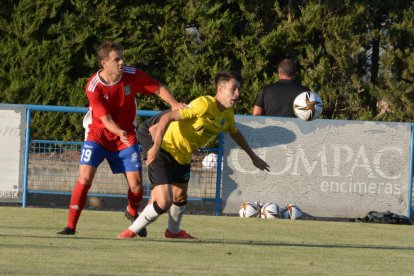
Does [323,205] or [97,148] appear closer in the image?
[97,148]

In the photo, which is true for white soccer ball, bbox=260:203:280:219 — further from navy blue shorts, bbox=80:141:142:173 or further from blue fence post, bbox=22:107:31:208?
navy blue shorts, bbox=80:141:142:173

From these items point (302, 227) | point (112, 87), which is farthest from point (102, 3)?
point (112, 87)

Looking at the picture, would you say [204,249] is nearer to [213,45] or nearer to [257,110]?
[257,110]

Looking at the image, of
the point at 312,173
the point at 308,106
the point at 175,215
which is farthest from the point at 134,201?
the point at 312,173

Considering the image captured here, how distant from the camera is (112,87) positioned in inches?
434

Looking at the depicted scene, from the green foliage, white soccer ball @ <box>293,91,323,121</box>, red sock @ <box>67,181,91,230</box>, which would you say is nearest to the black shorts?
red sock @ <box>67,181,91,230</box>

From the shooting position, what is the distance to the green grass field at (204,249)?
28.3 ft

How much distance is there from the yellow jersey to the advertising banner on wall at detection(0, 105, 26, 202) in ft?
16.8

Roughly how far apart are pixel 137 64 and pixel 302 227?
6249 mm

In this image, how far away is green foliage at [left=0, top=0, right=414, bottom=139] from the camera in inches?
743

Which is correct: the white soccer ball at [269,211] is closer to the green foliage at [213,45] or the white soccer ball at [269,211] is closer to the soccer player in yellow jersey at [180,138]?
the green foliage at [213,45]

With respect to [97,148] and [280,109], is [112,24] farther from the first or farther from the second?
[97,148]

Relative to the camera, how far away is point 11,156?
1575 centimetres

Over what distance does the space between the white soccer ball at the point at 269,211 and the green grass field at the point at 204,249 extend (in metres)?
1.02
